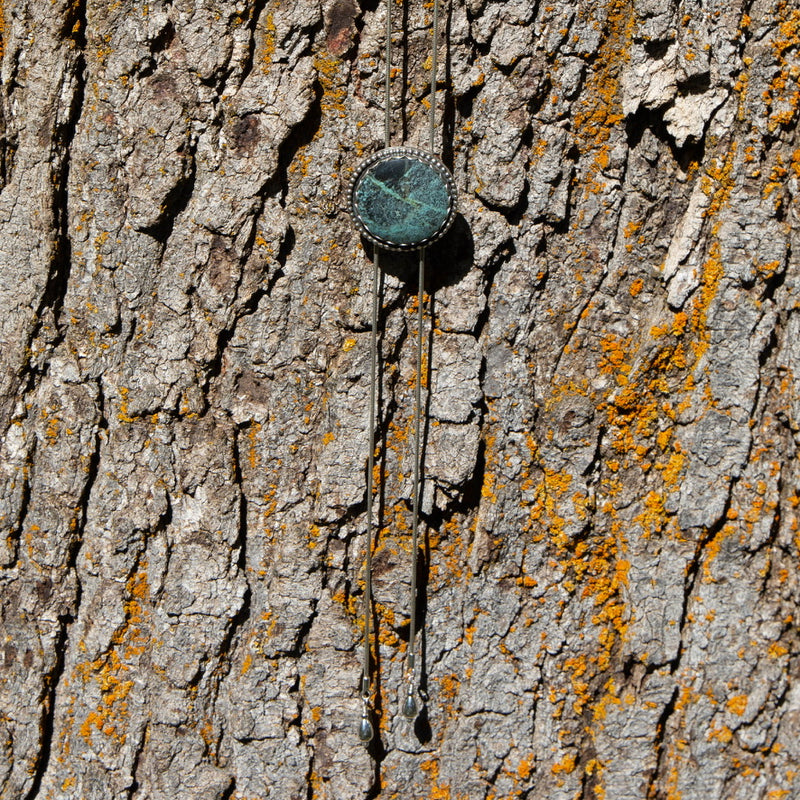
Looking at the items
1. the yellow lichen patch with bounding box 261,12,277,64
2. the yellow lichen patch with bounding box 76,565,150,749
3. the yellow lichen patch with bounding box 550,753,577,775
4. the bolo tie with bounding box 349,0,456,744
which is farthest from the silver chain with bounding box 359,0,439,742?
the yellow lichen patch with bounding box 76,565,150,749

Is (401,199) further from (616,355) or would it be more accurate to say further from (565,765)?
(565,765)

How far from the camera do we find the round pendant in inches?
59.4

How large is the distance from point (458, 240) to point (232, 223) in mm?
489

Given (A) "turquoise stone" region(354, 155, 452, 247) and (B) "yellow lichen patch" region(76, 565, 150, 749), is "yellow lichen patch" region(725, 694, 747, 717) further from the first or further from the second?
(B) "yellow lichen patch" region(76, 565, 150, 749)

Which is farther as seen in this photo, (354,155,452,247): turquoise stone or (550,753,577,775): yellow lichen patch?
(550,753,577,775): yellow lichen patch

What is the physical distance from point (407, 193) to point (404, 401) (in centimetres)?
44

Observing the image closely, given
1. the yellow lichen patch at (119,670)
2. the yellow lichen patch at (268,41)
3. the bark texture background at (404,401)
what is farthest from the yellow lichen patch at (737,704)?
the yellow lichen patch at (268,41)

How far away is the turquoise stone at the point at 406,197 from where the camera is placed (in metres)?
1.51

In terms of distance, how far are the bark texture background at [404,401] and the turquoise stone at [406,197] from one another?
0.27 feet

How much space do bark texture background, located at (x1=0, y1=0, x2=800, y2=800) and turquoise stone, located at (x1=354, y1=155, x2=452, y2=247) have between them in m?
0.08

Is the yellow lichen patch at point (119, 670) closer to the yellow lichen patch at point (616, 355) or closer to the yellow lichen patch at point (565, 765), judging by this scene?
the yellow lichen patch at point (565, 765)

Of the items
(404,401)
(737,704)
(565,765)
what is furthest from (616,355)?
(565,765)

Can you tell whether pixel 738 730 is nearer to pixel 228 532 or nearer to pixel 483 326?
pixel 483 326

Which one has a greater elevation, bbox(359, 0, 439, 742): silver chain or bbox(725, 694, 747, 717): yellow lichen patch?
bbox(359, 0, 439, 742): silver chain
